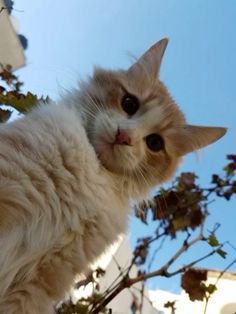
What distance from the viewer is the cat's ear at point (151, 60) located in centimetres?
138

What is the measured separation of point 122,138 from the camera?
114 cm

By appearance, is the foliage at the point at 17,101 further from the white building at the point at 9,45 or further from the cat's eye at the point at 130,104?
the white building at the point at 9,45

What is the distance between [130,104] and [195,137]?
264 mm

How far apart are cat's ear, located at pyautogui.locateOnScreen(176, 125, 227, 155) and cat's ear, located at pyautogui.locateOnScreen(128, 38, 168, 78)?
0.22 meters

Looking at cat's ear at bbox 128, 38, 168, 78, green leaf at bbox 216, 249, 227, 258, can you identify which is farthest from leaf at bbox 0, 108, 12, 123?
green leaf at bbox 216, 249, 227, 258

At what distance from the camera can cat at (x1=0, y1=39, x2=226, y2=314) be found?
0.89 metres

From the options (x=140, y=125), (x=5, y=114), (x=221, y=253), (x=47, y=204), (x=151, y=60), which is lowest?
(x=47, y=204)

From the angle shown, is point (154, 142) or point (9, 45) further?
point (9, 45)

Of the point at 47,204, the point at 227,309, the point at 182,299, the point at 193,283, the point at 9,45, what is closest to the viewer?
the point at 47,204

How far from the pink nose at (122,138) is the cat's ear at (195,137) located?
29 centimetres

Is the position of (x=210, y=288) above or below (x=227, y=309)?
below

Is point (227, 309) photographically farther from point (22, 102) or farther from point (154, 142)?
point (22, 102)

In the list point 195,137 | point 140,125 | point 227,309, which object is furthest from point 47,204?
point 227,309

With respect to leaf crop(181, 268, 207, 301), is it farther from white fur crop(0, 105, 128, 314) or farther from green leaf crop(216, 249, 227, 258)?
white fur crop(0, 105, 128, 314)
